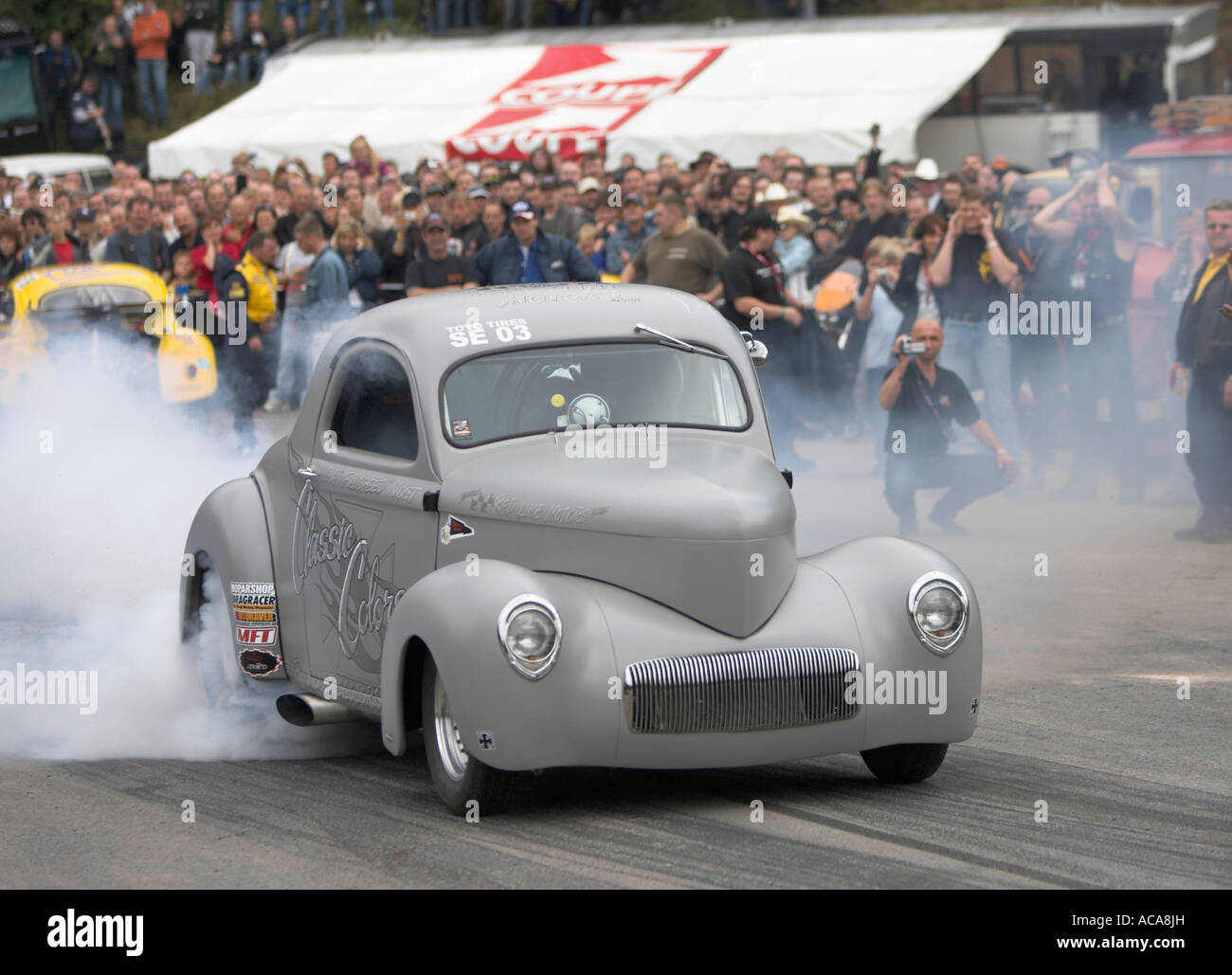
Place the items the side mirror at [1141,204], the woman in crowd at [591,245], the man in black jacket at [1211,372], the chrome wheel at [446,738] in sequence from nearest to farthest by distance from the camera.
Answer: the chrome wheel at [446,738] < the man in black jacket at [1211,372] < the side mirror at [1141,204] < the woman in crowd at [591,245]

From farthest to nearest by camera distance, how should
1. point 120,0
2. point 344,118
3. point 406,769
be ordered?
1. point 120,0
2. point 344,118
3. point 406,769

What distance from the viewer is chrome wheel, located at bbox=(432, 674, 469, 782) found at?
22.2 ft

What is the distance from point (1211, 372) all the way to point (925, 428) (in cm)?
200

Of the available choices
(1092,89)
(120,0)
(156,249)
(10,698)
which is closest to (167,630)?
(10,698)

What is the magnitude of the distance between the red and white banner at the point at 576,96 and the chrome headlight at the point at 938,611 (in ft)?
69.0

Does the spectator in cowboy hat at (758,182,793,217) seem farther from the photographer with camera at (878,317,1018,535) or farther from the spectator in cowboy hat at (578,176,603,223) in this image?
the photographer with camera at (878,317,1018,535)

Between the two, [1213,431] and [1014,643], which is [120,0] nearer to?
[1213,431]

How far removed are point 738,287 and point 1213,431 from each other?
3.62 metres

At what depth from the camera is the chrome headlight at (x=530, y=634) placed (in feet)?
21.1

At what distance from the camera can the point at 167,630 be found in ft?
30.4

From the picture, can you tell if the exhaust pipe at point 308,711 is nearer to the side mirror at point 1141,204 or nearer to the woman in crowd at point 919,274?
the woman in crowd at point 919,274

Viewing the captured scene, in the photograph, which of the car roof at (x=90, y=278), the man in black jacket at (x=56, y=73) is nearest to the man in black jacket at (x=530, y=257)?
the car roof at (x=90, y=278)

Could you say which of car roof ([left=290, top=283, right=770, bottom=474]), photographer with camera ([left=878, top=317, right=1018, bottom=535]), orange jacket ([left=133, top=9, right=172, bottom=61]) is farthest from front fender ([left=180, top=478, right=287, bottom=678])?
orange jacket ([left=133, top=9, right=172, bottom=61])

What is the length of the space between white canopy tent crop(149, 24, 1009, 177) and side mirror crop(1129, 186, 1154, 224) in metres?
9.41
